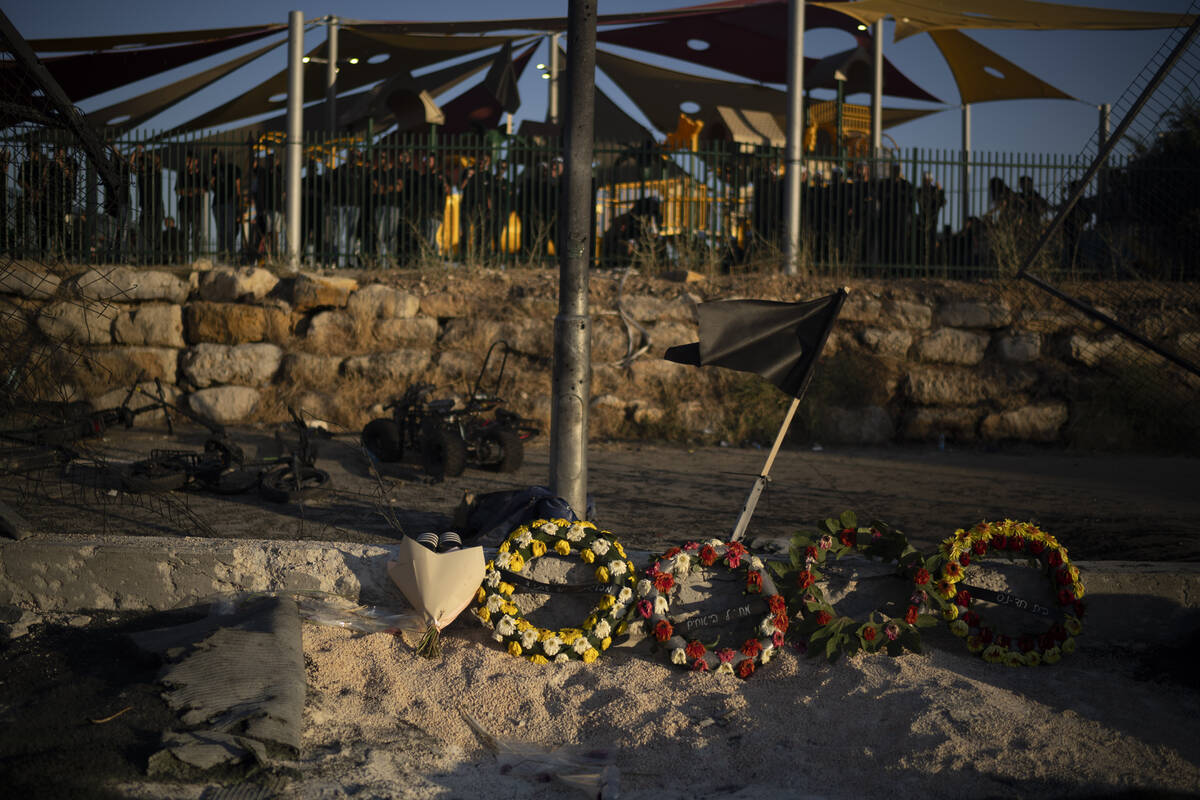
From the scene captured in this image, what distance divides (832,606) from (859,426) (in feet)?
19.9

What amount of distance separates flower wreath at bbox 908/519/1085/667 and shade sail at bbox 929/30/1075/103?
520 inches

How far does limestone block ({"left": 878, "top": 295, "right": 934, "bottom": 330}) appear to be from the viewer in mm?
10773

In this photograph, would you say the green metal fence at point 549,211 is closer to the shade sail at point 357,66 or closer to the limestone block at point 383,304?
the limestone block at point 383,304

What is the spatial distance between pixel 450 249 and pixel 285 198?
210 centimetres

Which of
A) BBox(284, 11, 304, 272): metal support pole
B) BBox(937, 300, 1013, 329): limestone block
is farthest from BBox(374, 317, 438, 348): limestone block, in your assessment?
BBox(937, 300, 1013, 329): limestone block

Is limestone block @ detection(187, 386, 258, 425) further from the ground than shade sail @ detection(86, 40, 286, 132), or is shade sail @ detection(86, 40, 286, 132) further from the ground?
shade sail @ detection(86, 40, 286, 132)

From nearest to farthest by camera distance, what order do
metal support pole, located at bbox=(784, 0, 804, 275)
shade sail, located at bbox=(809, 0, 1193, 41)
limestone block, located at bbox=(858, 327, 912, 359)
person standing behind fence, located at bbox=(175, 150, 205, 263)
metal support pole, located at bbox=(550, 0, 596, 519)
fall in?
metal support pole, located at bbox=(550, 0, 596, 519) < limestone block, located at bbox=(858, 327, 912, 359) < metal support pole, located at bbox=(784, 0, 804, 275) < person standing behind fence, located at bbox=(175, 150, 205, 263) < shade sail, located at bbox=(809, 0, 1193, 41)

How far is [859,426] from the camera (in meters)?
10.1

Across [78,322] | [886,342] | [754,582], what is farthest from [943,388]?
[78,322]

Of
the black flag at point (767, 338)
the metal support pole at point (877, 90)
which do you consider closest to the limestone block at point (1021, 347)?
the metal support pole at point (877, 90)

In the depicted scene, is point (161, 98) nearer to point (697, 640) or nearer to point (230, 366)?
point (230, 366)

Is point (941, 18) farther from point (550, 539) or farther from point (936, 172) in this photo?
point (550, 539)

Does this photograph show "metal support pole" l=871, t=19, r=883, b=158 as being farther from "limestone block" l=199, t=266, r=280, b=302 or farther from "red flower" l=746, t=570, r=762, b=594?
"red flower" l=746, t=570, r=762, b=594

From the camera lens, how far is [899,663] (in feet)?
13.2
